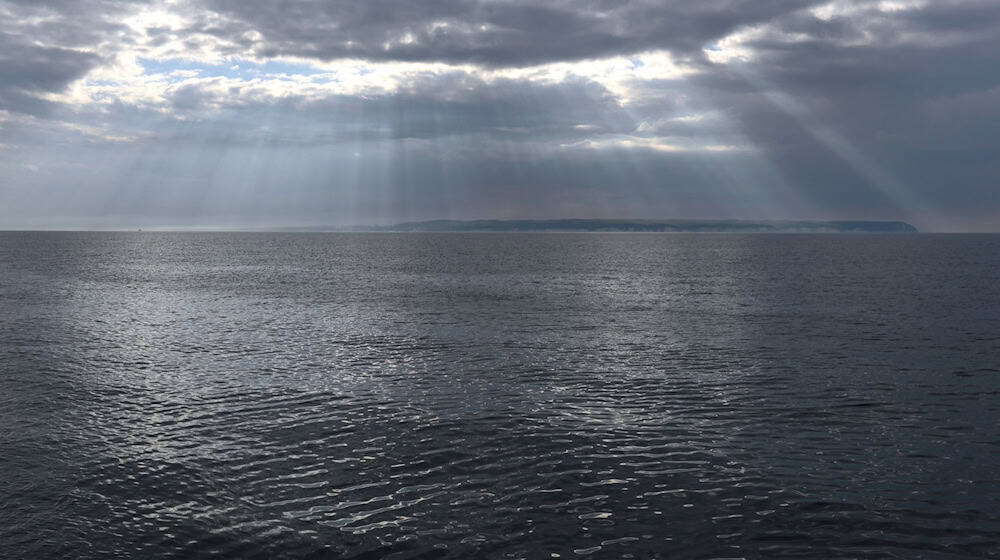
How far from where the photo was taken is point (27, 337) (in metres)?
53.2

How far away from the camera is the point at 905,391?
35719 mm

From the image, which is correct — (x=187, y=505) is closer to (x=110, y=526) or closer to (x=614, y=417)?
(x=110, y=526)

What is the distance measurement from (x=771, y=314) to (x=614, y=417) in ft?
142

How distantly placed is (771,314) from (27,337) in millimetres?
65785

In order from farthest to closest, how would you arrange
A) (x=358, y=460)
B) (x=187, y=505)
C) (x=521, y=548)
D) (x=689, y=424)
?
(x=689, y=424)
(x=358, y=460)
(x=187, y=505)
(x=521, y=548)

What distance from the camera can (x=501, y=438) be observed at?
27719mm

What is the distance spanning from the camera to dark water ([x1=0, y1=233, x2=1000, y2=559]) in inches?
760

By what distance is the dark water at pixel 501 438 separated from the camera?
63.4 ft

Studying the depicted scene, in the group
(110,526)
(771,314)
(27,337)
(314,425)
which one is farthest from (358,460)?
(771,314)

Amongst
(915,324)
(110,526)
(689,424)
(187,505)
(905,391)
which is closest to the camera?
(110,526)

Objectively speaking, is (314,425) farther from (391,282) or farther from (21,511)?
(391,282)

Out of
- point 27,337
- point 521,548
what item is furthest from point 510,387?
point 27,337

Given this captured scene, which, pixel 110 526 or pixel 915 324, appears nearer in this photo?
pixel 110 526

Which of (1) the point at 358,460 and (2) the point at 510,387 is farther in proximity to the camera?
(2) the point at 510,387
